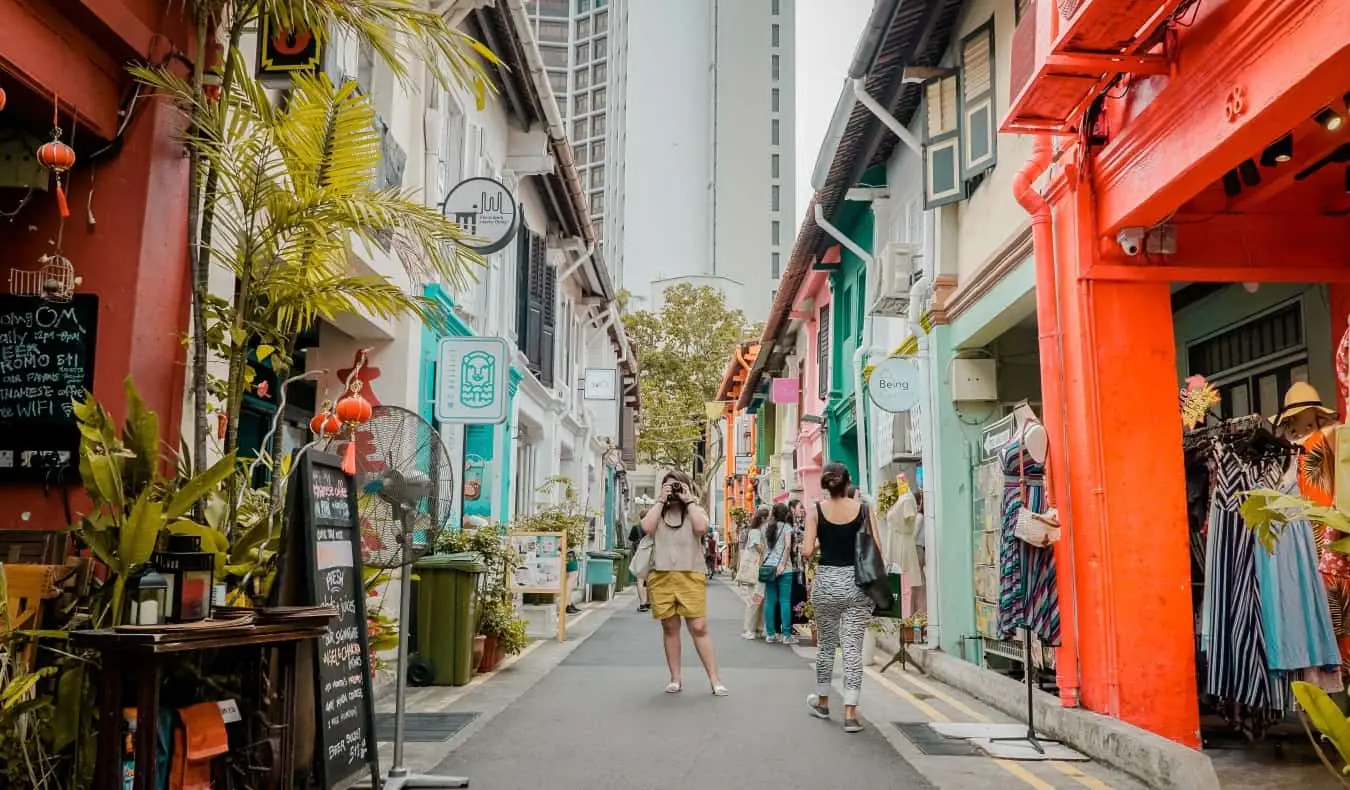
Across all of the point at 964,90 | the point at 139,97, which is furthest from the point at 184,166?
the point at 964,90

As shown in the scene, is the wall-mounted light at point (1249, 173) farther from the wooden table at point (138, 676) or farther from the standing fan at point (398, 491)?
the wooden table at point (138, 676)

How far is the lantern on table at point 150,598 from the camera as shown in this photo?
13.7 feet

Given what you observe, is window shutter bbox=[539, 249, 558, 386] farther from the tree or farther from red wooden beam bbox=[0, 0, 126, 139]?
the tree

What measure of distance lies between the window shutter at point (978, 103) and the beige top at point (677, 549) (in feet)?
13.1

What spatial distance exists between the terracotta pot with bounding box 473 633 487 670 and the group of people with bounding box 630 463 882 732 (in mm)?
1598

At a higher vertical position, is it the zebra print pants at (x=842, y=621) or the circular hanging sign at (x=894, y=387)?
the circular hanging sign at (x=894, y=387)

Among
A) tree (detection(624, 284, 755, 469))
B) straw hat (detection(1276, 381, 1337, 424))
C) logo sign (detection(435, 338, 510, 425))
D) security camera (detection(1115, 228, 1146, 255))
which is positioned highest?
tree (detection(624, 284, 755, 469))

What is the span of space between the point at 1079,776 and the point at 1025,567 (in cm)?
161

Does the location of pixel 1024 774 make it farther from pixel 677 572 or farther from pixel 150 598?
pixel 150 598

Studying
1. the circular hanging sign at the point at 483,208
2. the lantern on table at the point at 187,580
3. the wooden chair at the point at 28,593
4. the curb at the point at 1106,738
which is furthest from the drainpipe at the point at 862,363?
the wooden chair at the point at 28,593

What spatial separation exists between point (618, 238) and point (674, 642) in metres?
56.4

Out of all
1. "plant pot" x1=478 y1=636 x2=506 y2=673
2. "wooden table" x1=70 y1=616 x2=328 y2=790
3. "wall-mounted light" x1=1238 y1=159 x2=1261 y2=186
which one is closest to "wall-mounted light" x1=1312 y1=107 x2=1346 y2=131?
"wall-mounted light" x1=1238 y1=159 x2=1261 y2=186

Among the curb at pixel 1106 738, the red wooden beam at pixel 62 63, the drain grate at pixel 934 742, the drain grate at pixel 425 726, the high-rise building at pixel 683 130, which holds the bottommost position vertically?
the drain grate at pixel 934 742

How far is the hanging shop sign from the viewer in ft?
85.3
